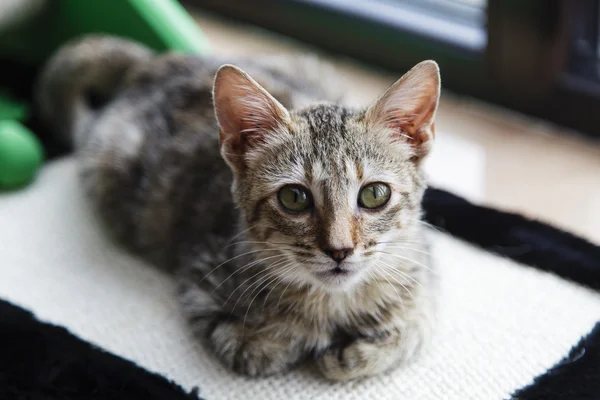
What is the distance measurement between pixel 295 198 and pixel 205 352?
1.45 feet

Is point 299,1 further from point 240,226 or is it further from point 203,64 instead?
point 240,226

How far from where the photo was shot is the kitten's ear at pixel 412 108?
129 centimetres

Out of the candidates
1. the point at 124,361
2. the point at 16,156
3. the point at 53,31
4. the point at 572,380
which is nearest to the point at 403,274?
the point at 572,380

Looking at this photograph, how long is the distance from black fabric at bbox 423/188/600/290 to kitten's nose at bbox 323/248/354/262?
69 cm

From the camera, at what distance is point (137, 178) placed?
6.02 feet

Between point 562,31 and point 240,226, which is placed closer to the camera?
point 240,226

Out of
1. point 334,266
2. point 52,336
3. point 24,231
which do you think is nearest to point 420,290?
point 334,266

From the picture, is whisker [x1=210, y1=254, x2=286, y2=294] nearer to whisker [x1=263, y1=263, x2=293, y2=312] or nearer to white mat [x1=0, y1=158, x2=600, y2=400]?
whisker [x1=263, y1=263, x2=293, y2=312]

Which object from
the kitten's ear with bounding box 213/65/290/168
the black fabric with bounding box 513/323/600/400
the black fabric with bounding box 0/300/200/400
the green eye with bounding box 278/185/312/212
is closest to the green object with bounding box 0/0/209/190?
the black fabric with bounding box 0/300/200/400

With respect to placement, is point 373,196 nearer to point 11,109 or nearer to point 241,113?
point 241,113

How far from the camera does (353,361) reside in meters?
1.39

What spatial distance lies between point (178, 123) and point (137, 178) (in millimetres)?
185

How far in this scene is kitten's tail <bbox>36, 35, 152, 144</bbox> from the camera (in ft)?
6.83

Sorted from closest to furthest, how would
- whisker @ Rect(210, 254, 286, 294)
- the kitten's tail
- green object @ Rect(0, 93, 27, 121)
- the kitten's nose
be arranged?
the kitten's nose
whisker @ Rect(210, 254, 286, 294)
the kitten's tail
green object @ Rect(0, 93, 27, 121)
